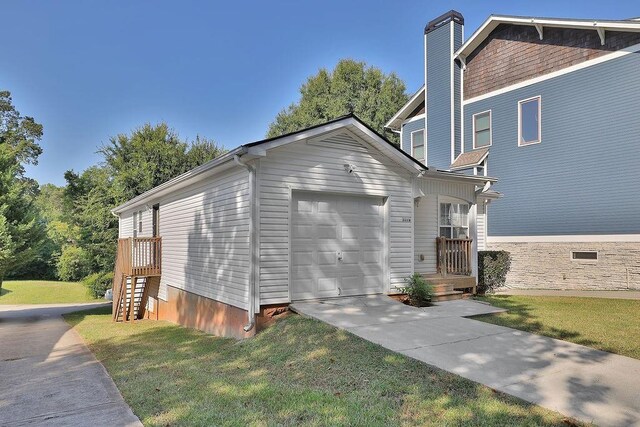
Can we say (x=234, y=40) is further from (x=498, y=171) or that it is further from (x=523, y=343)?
(x=523, y=343)

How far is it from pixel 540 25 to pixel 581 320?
446 inches

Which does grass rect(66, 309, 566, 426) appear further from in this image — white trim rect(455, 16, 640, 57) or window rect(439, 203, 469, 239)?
white trim rect(455, 16, 640, 57)

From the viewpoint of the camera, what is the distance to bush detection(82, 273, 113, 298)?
25953 millimetres

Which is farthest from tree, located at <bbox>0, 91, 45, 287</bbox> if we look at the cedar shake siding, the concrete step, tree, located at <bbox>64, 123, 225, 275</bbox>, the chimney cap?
the chimney cap

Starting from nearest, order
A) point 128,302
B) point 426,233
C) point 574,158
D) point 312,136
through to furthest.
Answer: point 312,136 < point 426,233 < point 574,158 < point 128,302

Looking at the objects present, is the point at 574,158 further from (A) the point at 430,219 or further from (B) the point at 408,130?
(B) the point at 408,130

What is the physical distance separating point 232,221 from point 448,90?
13.4 meters

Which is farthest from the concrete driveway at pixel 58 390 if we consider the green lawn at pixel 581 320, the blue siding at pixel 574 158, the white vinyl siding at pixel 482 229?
the blue siding at pixel 574 158

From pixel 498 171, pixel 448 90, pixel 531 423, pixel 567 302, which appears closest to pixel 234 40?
pixel 448 90

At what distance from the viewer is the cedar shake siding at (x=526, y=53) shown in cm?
1316

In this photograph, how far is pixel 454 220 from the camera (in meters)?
11.6

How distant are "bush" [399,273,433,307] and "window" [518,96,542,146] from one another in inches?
353

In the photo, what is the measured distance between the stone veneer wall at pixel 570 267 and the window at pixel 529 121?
3.88m

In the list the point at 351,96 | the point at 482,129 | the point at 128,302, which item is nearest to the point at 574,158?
the point at 482,129
